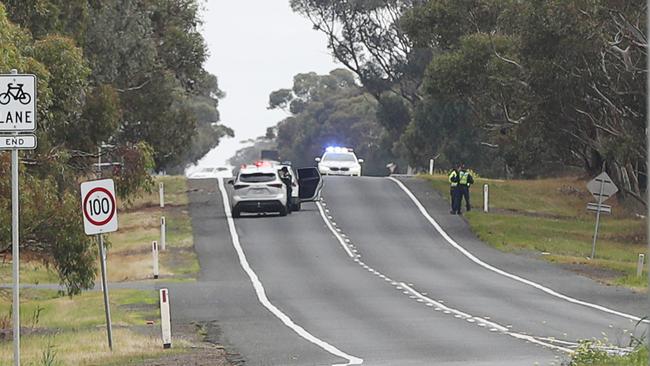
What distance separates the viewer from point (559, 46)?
4131 centimetres

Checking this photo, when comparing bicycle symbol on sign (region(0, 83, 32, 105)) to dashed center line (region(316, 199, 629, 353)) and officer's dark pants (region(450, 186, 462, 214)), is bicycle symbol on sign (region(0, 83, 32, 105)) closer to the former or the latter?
dashed center line (region(316, 199, 629, 353))

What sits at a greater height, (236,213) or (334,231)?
(236,213)

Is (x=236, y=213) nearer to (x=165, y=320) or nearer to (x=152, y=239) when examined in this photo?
(x=152, y=239)

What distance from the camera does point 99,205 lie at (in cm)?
2002

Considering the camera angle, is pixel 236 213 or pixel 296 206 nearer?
pixel 236 213

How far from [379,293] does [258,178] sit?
1531 centimetres

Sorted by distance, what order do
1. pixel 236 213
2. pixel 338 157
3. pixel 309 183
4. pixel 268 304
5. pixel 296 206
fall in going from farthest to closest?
pixel 338 157 → pixel 309 183 → pixel 296 206 → pixel 236 213 → pixel 268 304

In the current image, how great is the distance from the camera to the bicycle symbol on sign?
14977 millimetres

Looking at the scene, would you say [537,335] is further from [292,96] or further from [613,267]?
[292,96]

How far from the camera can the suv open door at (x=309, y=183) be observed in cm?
4859

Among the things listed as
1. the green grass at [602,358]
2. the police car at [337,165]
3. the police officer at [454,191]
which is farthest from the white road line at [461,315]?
the police car at [337,165]

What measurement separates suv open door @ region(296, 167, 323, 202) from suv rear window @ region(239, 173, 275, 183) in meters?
3.73

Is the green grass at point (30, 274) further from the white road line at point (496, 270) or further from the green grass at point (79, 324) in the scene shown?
the white road line at point (496, 270)

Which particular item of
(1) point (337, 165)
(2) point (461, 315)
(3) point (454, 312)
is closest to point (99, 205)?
(2) point (461, 315)
